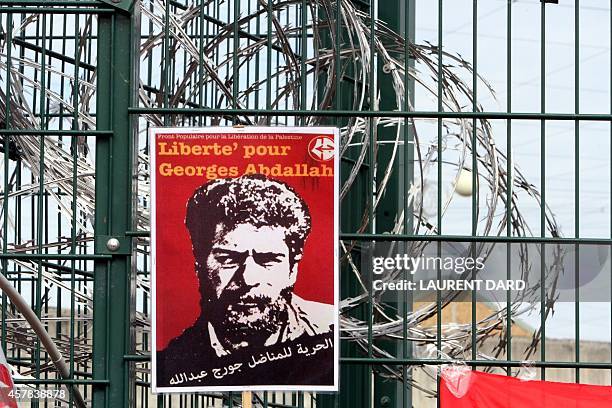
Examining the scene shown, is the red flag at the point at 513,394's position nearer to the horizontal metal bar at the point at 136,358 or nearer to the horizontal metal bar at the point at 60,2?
the horizontal metal bar at the point at 136,358

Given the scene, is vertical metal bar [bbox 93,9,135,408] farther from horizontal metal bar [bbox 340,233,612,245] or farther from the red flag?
the red flag

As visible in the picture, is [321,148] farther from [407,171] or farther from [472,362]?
[472,362]

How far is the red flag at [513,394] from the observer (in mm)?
3336

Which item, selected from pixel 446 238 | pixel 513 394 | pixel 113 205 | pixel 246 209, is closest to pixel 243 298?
pixel 246 209

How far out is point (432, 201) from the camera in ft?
14.3

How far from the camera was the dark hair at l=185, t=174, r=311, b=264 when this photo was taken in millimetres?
3293

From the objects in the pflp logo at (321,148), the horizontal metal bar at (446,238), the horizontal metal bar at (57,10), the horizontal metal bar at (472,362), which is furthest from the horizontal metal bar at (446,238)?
the horizontal metal bar at (57,10)

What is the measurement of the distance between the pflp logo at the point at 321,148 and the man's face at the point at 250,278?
25 cm

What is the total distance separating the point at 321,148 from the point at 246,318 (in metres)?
0.56

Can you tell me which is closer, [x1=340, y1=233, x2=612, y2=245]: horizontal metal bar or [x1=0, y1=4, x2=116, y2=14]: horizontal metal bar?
[x1=340, y1=233, x2=612, y2=245]: horizontal metal bar

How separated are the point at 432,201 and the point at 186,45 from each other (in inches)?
46.7

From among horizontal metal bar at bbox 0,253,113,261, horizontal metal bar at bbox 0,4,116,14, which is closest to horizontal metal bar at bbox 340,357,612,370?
horizontal metal bar at bbox 0,253,113,261

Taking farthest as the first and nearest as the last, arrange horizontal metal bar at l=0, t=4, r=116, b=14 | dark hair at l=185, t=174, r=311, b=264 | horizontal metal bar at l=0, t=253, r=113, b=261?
horizontal metal bar at l=0, t=4, r=116, b=14
dark hair at l=185, t=174, r=311, b=264
horizontal metal bar at l=0, t=253, r=113, b=261

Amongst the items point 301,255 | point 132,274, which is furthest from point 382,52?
point 132,274
